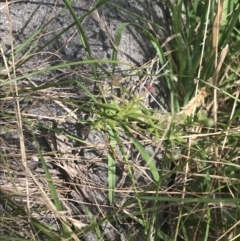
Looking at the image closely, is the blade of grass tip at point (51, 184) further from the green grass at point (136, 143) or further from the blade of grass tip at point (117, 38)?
the blade of grass tip at point (117, 38)

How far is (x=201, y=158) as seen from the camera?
1.22 metres

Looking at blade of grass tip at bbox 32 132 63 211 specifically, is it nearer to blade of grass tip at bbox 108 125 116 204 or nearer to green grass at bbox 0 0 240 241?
green grass at bbox 0 0 240 241

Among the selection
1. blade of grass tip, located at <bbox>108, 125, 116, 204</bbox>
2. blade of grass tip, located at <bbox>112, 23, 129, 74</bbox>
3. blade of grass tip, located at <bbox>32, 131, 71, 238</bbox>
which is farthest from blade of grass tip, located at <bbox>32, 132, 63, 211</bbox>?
blade of grass tip, located at <bbox>112, 23, 129, 74</bbox>

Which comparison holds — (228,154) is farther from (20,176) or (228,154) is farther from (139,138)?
(20,176)

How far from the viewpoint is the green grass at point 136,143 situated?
1.11m

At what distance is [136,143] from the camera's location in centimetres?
115

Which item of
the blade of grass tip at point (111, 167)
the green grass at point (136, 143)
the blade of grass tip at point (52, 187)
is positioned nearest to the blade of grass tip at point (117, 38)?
the green grass at point (136, 143)

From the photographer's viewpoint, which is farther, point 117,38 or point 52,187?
point 117,38

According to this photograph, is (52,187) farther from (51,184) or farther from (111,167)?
(111,167)

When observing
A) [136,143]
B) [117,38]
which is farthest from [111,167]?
[117,38]

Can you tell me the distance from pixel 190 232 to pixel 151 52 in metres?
0.46

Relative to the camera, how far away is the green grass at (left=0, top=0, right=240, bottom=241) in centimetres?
111

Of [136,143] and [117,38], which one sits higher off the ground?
[117,38]

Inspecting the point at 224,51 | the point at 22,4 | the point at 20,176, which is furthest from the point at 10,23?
the point at 224,51
